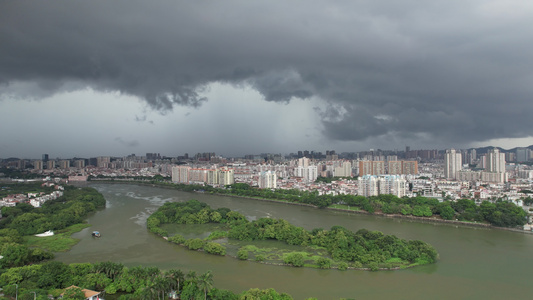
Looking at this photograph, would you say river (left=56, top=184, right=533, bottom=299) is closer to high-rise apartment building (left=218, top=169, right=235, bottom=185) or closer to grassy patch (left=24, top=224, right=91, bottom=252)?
grassy patch (left=24, top=224, right=91, bottom=252)

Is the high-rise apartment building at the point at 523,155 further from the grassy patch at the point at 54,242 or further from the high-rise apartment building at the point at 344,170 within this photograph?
the grassy patch at the point at 54,242

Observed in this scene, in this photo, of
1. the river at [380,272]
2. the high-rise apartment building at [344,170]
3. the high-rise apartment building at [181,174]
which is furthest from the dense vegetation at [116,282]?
the high-rise apartment building at [344,170]

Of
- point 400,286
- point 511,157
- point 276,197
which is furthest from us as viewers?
point 511,157

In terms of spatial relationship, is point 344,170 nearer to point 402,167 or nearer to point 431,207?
point 402,167

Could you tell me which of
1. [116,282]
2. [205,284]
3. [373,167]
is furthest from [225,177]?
[205,284]

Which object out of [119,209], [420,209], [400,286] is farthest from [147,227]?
[420,209]

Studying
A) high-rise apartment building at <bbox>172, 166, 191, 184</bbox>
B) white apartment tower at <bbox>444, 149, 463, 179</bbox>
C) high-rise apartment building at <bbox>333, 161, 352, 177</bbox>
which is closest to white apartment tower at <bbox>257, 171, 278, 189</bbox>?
high-rise apartment building at <bbox>172, 166, 191, 184</bbox>

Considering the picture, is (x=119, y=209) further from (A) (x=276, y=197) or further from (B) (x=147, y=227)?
(A) (x=276, y=197)
